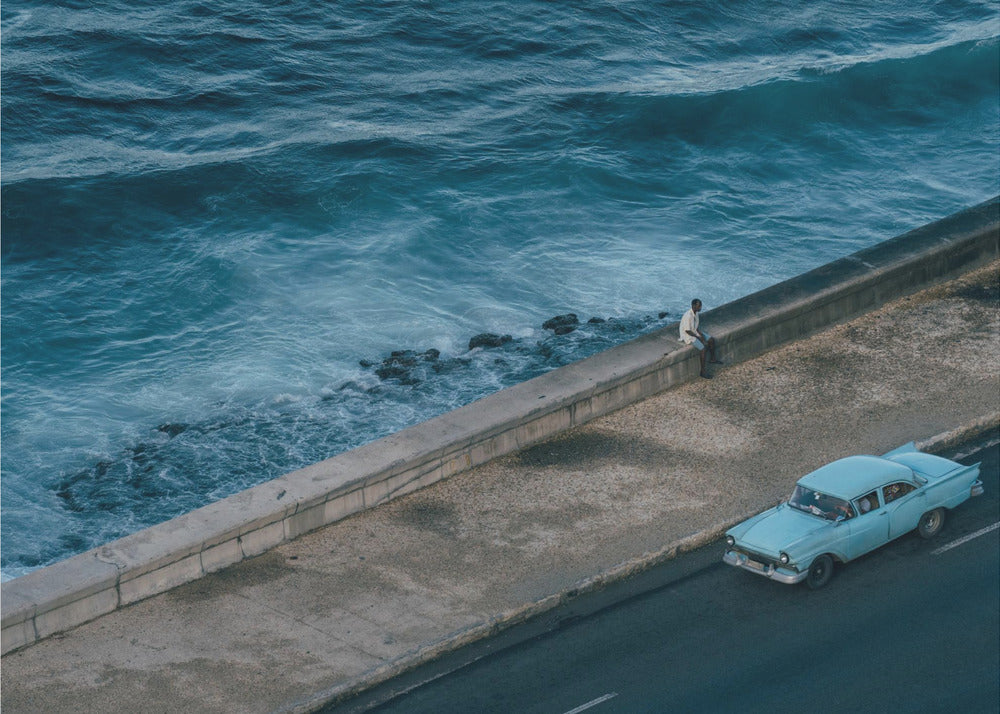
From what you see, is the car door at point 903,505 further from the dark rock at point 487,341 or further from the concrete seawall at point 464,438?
the dark rock at point 487,341

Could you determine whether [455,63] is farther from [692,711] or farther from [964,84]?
[692,711]

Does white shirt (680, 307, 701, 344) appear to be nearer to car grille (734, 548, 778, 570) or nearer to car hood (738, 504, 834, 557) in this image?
car hood (738, 504, 834, 557)

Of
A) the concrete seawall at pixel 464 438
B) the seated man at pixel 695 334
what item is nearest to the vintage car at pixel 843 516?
the concrete seawall at pixel 464 438

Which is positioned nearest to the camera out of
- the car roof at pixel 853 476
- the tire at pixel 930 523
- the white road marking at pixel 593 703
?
the white road marking at pixel 593 703

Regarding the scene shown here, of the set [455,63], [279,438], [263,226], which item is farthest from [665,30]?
[279,438]

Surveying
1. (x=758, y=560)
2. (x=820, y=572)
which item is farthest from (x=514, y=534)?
(x=820, y=572)

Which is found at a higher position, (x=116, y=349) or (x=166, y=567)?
(x=166, y=567)

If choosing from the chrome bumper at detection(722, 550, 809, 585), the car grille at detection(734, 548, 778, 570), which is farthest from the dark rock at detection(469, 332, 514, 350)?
the car grille at detection(734, 548, 778, 570)

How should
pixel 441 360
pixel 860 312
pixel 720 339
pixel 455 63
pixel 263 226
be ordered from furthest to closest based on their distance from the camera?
pixel 455 63, pixel 263 226, pixel 441 360, pixel 860 312, pixel 720 339

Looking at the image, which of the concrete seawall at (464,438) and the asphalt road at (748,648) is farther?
the concrete seawall at (464,438)
